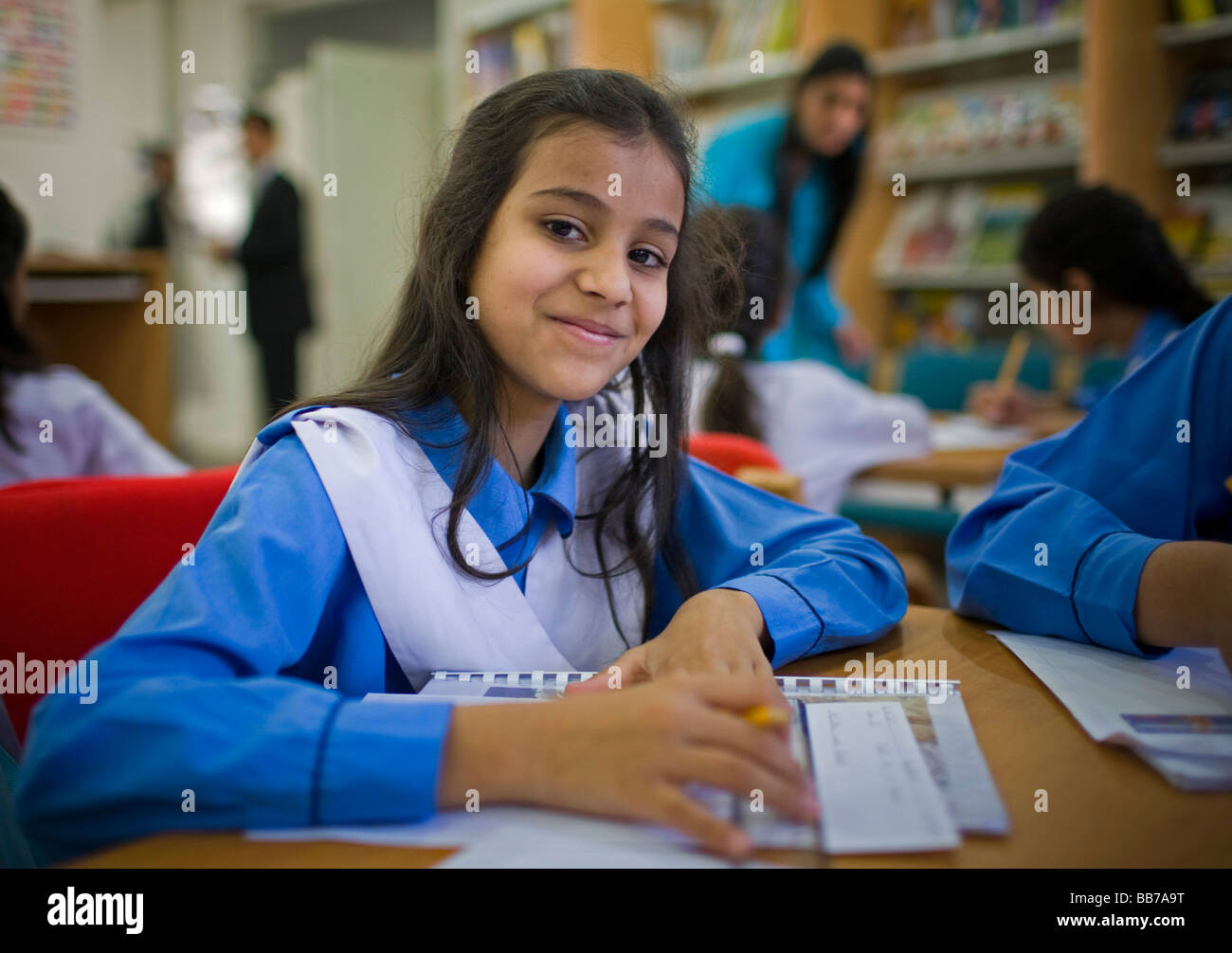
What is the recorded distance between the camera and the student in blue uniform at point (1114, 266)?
77.2 inches

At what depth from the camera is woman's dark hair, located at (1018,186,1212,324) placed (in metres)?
1.96

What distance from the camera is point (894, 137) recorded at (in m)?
3.89

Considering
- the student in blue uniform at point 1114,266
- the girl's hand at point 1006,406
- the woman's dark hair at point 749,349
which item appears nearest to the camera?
the student in blue uniform at point 1114,266

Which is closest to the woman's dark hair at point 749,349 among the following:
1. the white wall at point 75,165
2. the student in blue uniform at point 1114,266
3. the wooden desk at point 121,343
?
the student in blue uniform at point 1114,266

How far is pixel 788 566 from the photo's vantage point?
0.93 meters

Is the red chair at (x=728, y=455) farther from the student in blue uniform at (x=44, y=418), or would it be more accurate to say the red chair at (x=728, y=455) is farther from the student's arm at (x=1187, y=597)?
the student in blue uniform at (x=44, y=418)

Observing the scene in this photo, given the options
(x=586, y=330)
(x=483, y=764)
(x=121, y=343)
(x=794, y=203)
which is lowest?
(x=483, y=764)

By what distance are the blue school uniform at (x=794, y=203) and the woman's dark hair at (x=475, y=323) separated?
188 cm

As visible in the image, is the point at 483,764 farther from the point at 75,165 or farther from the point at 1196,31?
the point at 75,165

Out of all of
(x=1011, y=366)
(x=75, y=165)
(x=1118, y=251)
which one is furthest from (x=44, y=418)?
(x=75, y=165)

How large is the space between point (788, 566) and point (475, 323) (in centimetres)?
35

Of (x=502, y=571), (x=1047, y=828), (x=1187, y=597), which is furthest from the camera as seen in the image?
(x=502, y=571)
